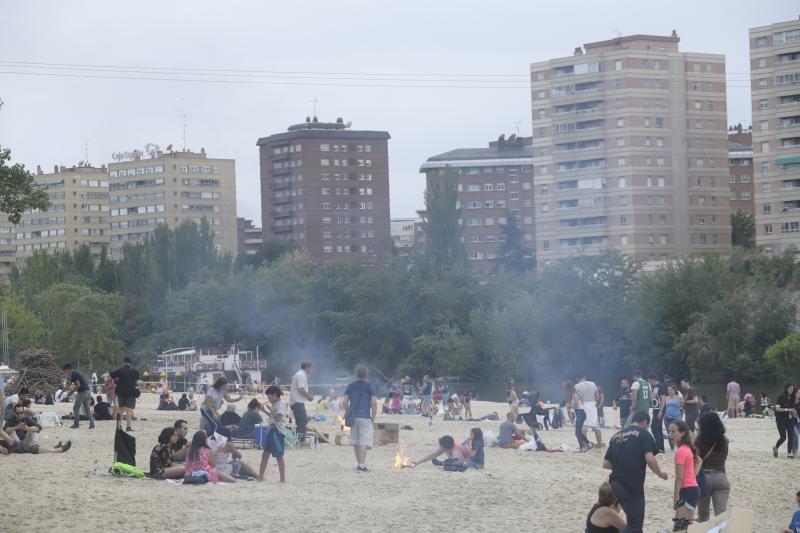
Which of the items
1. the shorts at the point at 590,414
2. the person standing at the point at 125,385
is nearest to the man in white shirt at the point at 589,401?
the shorts at the point at 590,414

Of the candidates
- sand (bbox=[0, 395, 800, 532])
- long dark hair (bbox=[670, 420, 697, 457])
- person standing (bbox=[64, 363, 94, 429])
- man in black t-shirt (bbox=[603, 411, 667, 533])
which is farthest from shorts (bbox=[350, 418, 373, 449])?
person standing (bbox=[64, 363, 94, 429])

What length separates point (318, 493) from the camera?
18.5m

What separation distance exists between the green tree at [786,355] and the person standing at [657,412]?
3747 centimetres

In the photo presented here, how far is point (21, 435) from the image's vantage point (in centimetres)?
2236

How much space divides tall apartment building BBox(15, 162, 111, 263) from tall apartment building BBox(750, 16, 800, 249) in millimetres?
94534

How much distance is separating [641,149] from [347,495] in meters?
87.0

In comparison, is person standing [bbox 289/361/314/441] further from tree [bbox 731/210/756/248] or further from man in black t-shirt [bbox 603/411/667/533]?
tree [bbox 731/210/756/248]

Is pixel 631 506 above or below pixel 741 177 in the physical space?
below

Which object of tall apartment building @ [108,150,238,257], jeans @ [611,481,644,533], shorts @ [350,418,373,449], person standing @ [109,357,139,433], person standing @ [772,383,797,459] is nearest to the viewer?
jeans @ [611,481,644,533]

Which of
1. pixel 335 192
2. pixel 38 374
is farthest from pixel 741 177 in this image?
pixel 38 374

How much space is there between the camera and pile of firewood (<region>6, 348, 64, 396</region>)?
4953 centimetres

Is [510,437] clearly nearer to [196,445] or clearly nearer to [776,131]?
[196,445]

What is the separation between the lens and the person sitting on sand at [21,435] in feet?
72.0

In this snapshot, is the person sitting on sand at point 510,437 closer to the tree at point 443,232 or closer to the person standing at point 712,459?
the person standing at point 712,459
